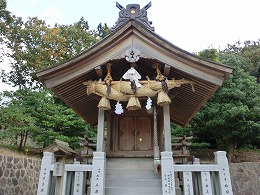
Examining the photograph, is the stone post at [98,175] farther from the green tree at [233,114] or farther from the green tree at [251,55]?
the green tree at [251,55]

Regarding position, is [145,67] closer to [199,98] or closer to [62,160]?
[199,98]

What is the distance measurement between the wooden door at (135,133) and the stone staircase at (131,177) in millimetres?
721

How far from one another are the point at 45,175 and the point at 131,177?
7.73 ft

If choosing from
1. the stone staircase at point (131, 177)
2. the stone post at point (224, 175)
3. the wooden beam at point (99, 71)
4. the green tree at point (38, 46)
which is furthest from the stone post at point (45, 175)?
the green tree at point (38, 46)

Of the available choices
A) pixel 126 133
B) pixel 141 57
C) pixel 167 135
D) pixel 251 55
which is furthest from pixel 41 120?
pixel 251 55

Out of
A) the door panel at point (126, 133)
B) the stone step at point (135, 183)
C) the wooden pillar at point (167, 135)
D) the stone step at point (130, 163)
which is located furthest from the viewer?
the door panel at point (126, 133)

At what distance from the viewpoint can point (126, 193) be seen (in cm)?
564

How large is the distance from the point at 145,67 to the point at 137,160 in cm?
292

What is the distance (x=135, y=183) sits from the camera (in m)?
5.98

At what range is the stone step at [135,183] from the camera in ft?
19.4

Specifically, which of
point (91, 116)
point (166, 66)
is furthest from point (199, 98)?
point (91, 116)

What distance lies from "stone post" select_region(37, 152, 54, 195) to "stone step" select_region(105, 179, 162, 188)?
1.65 m

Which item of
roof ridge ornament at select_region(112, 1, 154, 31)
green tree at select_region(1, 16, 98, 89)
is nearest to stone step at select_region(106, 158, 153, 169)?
roof ridge ornament at select_region(112, 1, 154, 31)

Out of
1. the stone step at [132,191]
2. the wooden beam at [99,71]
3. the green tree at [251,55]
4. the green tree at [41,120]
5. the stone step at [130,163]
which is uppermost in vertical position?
the green tree at [251,55]
